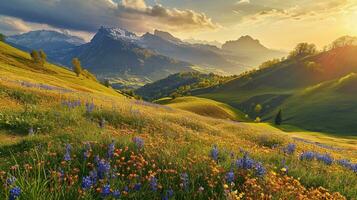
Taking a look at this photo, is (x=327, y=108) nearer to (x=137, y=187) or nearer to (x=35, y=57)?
(x=35, y=57)

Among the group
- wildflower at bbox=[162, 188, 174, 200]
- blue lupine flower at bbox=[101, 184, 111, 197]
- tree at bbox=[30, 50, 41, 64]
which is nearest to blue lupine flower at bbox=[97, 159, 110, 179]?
blue lupine flower at bbox=[101, 184, 111, 197]

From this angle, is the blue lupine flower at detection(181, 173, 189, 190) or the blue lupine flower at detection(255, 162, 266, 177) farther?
the blue lupine flower at detection(255, 162, 266, 177)

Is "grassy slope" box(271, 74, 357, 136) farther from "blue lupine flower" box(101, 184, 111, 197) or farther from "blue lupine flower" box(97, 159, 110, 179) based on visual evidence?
"blue lupine flower" box(101, 184, 111, 197)

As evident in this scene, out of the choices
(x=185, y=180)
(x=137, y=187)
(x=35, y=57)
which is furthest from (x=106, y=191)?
(x=35, y=57)

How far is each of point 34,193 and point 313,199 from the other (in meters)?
4.17

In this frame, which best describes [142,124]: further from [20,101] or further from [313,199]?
[313,199]

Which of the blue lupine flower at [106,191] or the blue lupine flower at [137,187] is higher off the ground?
the blue lupine flower at [106,191]

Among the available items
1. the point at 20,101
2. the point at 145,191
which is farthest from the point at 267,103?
the point at 145,191

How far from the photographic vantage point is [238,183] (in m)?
5.60

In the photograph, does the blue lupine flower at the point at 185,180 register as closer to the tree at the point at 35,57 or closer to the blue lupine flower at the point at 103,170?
the blue lupine flower at the point at 103,170

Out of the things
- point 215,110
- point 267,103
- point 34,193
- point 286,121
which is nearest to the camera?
point 34,193

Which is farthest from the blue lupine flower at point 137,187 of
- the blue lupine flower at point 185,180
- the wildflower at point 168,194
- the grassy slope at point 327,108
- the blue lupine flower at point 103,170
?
the grassy slope at point 327,108

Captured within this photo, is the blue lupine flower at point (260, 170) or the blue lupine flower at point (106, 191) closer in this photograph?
the blue lupine flower at point (106, 191)

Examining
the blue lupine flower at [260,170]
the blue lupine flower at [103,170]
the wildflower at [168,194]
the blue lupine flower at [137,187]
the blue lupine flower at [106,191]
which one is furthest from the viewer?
the blue lupine flower at [260,170]
